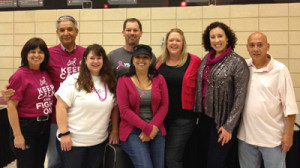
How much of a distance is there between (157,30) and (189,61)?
2094 mm

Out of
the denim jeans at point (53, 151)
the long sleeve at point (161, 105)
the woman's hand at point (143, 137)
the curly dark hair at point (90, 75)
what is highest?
the curly dark hair at point (90, 75)

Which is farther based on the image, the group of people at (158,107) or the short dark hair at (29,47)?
the short dark hair at (29,47)

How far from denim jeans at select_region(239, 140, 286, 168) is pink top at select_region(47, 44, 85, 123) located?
66.8 inches

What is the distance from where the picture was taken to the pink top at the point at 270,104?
5.62ft

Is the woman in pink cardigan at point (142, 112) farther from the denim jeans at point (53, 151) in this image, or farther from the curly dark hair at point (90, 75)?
the denim jeans at point (53, 151)

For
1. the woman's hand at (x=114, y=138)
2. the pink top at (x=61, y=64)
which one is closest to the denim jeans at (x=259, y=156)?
the woman's hand at (x=114, y=138)

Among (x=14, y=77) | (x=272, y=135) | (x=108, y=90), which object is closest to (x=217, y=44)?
(x=272, y=135)

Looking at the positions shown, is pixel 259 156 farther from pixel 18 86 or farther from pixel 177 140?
pixel 18 86

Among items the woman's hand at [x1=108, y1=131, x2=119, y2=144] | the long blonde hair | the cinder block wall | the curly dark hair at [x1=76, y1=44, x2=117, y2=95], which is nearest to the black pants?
the long blonde hair

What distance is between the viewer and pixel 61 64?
216 cm

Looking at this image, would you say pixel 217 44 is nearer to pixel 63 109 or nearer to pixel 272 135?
pixel 272 135

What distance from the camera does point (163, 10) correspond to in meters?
3.97

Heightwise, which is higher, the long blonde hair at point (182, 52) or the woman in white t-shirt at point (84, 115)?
the long blonde hair at point (182, 52)

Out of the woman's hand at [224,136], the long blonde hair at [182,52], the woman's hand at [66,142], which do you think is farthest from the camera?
the long blonde hair at [182,52]
